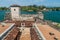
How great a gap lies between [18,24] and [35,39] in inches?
762

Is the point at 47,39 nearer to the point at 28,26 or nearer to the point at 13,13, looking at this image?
the point at 28,26

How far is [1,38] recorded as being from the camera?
2361 centimetres

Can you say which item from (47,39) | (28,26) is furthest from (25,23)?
(47,39)

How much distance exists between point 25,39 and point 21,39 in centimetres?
68

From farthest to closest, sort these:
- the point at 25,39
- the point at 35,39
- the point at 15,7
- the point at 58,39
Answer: the point at 15,7
the point at 25,39
the point at 35,39
the point at 58,39

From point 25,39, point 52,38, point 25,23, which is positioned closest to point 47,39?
point 52,38

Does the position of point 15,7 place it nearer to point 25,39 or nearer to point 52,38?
point 25,39

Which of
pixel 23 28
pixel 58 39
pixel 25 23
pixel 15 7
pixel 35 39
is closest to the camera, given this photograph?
pixel 58 39

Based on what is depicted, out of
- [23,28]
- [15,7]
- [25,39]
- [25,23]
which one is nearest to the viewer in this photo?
[25,39]

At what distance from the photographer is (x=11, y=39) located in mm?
25188

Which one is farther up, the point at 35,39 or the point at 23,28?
the point at 35,39

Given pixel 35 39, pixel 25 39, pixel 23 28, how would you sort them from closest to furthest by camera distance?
pixel 35 39 → pixel 25 39 → pixel 23 28

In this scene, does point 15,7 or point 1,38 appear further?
point 15,7

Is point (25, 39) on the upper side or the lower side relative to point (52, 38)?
lower
